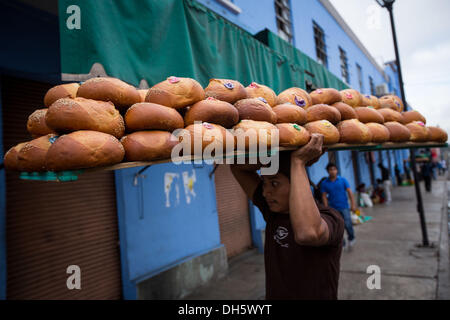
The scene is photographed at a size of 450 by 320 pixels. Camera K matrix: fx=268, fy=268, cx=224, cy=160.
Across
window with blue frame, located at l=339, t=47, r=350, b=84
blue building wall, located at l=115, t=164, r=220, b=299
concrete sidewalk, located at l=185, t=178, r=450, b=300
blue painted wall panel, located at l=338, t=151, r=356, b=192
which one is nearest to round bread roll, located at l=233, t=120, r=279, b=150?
blue building wall, located at l=115, t=164, r=220, b=299

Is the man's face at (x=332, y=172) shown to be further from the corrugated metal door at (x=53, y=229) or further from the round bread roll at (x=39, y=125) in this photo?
the round bread roll at (x=39, y=125)

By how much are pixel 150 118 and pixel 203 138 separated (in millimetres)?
300

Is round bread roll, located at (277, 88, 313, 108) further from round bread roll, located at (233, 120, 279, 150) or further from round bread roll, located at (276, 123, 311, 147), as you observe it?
round bread roll, located at (233, 120, 279, 150)

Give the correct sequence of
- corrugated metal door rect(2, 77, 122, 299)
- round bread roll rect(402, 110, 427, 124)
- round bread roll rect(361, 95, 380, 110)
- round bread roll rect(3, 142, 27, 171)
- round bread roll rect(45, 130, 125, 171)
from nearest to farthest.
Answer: round bread roll rect(45, 130, 125, 171), round bread roll rect(3, 142, 27, 171), round bread roll rect(361, 95, 380, 110), corrugated metal door rect(2, 77, 122, 299), round bread roll rect(402, 110, 427, 124)

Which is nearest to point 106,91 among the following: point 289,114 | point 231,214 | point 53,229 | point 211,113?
point 211,113

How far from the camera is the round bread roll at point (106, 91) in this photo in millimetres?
1465

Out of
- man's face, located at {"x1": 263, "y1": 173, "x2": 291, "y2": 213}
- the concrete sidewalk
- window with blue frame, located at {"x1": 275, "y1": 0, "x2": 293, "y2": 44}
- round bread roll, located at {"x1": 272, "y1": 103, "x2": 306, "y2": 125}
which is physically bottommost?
the concrete sidewalk

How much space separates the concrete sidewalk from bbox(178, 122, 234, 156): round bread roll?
3.78 m

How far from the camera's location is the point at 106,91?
1476 millimetres

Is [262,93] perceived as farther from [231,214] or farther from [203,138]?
[231,214]

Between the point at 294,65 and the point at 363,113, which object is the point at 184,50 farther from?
the point at 294,65

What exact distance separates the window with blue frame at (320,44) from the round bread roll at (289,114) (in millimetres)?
9412

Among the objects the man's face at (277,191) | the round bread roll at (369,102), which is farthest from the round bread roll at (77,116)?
the round bread roll at (369,102)

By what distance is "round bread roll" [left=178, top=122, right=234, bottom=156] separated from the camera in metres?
1.45
